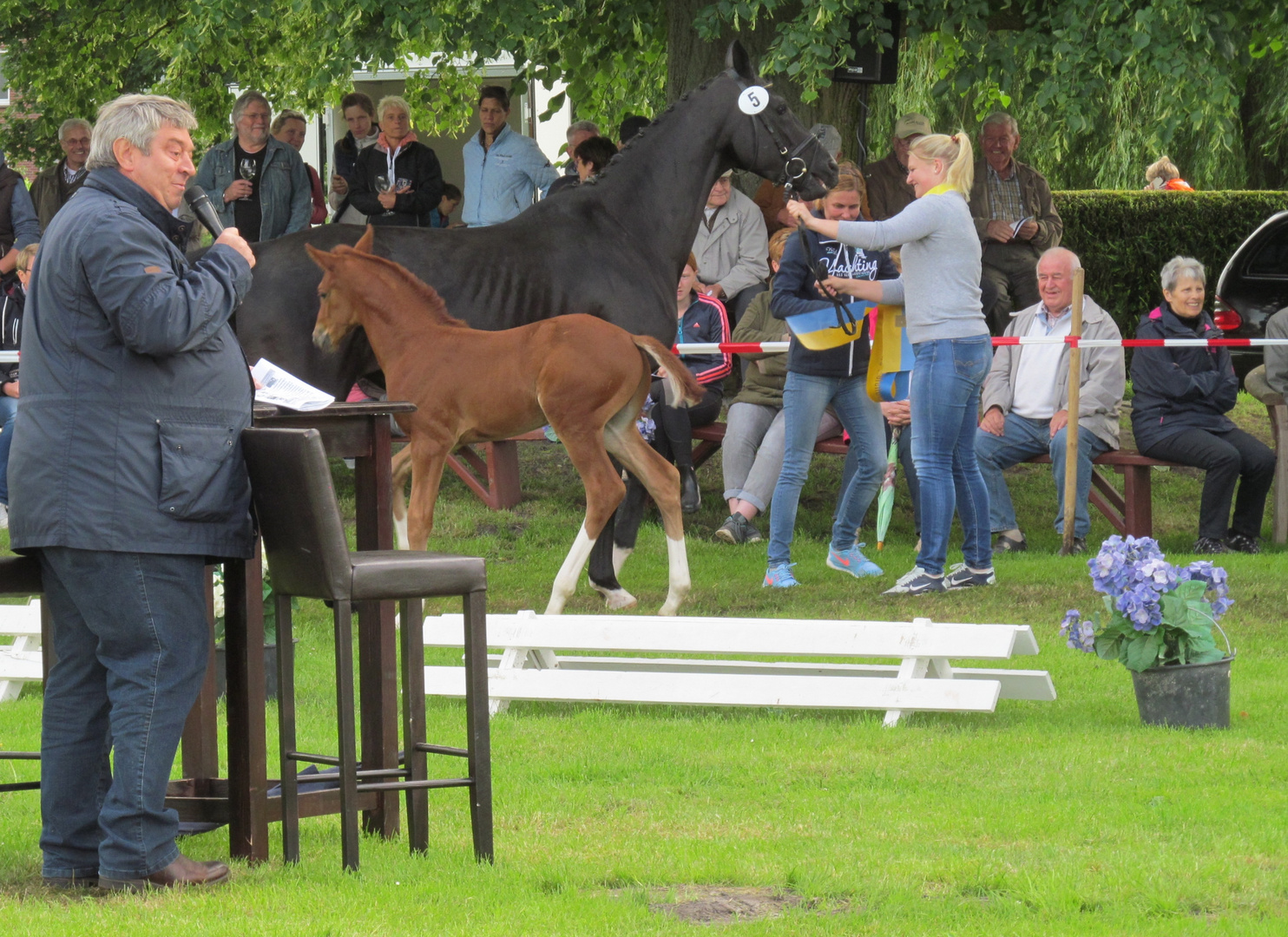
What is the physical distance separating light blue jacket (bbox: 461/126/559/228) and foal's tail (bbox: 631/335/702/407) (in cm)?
495

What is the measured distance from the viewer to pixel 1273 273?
1612 centimetres

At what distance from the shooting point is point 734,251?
12.9 meters

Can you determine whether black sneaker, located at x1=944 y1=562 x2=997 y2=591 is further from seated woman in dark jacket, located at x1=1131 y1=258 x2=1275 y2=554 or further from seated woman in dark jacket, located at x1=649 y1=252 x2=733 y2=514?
seated woman in dark jacket, located at x1=649 y1=252 x2=733 y2=514

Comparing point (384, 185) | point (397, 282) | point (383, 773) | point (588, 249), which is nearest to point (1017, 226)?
point (384, 185)

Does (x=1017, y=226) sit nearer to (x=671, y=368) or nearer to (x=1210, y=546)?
(x=1210, y=546)

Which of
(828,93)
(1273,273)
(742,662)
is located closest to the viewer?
(742,662)

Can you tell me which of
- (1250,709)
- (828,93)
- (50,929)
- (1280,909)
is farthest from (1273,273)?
(50,929)

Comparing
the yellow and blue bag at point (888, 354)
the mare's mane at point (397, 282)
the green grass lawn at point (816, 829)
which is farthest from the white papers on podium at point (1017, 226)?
the mare's mane at point (397, 282)

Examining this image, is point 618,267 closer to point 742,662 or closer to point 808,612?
point 808,612

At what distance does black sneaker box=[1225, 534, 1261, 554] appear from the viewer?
1141cm

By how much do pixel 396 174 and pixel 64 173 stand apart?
315 centimetres

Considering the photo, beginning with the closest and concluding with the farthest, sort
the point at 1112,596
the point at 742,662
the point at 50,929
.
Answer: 1. the point at 50,929
2. the point at 1112,596
3. the point at 742,662

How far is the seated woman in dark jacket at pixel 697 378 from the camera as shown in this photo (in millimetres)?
12219

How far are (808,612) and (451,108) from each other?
41.1 feet
